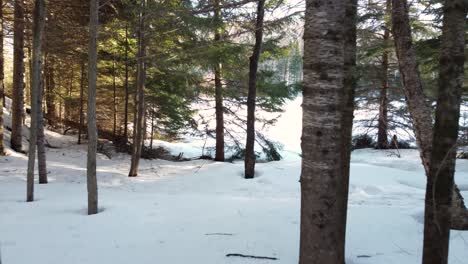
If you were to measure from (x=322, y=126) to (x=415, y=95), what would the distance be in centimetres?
267

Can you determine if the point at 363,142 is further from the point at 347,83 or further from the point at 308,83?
the point at 308,83

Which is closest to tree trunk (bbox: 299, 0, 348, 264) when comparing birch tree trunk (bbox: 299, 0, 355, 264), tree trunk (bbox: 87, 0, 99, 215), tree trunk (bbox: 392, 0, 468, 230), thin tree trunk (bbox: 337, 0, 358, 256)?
birch tree trunk (bbox: 299, 0, 355, 264)

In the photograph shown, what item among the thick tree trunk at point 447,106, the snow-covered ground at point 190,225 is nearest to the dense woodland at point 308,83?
the thick tree trunk at point 447,106

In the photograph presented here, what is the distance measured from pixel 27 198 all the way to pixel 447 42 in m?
7.28

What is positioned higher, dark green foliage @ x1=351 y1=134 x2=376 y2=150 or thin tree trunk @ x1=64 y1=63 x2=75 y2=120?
thin tree trunk @ x1=64 y1=63 x2=75 y2=120

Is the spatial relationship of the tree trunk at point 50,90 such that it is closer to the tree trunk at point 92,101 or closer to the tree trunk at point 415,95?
the tree trunk at point 92,101

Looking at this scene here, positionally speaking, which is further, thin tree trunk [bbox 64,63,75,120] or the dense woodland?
thin tree trunk [bbox 64,63,75,120]

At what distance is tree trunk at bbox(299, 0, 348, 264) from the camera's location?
2959 mm

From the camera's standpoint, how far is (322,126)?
3020 millimetres

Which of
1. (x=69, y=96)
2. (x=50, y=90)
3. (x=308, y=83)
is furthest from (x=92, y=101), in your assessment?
(x=50, y=90)

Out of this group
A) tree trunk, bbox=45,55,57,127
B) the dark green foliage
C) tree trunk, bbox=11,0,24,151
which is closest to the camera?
tree trunk, bbox=11,0,24,151

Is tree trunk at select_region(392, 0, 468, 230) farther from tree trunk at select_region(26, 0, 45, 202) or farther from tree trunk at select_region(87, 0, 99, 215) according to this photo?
tree trunk at select_region(26, 0, 45, 202)

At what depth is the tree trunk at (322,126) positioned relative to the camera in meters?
2.96

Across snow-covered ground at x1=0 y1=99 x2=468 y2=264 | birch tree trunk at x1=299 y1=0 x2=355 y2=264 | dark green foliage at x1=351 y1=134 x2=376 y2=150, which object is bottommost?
snow-covered ground at x1=0 y1=99 x2=468 y2=264
